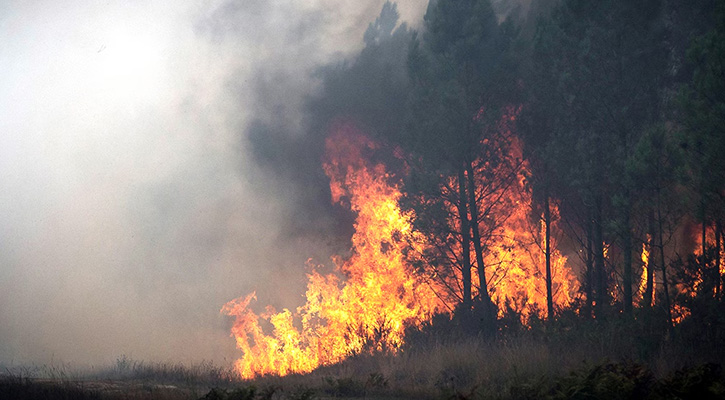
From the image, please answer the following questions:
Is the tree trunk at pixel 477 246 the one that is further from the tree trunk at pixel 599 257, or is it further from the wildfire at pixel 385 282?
the tree trunk at pixel 599 257

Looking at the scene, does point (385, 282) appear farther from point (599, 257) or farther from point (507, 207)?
point (599, 257)

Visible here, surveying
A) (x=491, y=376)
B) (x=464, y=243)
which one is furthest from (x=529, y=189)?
(x=491, y=376)

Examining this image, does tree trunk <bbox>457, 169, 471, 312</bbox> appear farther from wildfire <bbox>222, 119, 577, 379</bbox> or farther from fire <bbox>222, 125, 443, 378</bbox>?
fire <bbox>222, 125, 443, 378</bbox>

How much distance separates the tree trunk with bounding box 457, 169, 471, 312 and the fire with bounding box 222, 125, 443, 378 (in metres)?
1.69

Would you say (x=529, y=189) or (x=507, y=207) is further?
(x=507, y=207)

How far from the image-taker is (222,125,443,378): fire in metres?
21.2

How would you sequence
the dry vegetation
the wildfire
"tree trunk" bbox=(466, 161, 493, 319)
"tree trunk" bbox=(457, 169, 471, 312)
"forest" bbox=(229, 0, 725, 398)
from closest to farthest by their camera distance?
1. the dry vegetation
2. "forest" bbox=(229, 0, 725, 398)
3. "tree trunk" bbox=(466, 161, 493, 319)
4. "tree trunk" bbox=(457, 169, 471, 312)
5. the wildfire

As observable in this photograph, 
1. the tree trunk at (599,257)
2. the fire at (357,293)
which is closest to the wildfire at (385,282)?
the fire at (357,293)

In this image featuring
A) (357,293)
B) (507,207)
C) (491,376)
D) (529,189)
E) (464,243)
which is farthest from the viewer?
(357,293)

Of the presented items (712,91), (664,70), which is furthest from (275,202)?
(712,91)

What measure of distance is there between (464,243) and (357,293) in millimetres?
5026

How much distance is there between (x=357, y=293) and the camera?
22531 mm

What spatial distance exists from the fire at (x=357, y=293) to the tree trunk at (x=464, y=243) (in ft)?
5.56

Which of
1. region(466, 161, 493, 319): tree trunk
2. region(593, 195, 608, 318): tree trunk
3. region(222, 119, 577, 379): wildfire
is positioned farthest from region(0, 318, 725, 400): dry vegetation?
region(222, 119, 577, 379): wildfire
